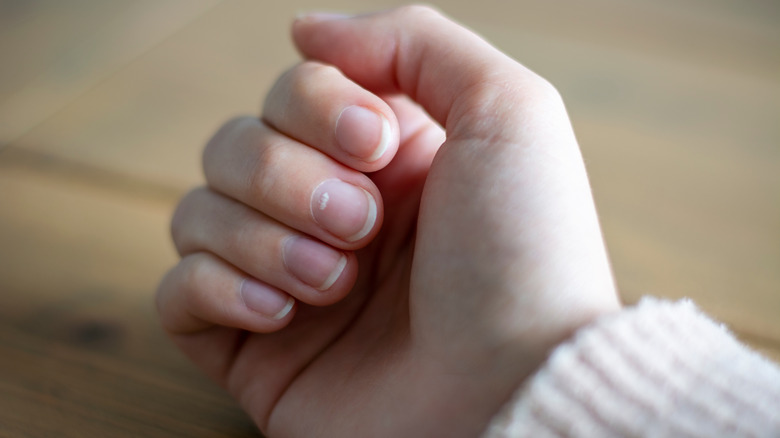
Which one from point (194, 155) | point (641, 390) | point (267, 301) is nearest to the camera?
point (641, 390)

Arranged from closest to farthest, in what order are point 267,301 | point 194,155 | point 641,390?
point 641,390, point 267,301, point 194,155

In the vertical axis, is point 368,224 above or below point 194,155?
above

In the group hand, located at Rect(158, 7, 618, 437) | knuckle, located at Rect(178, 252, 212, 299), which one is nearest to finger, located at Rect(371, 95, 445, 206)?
hand, located at Rect(158, 7, 618, 437)

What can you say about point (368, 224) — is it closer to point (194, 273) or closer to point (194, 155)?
point (194, 273)

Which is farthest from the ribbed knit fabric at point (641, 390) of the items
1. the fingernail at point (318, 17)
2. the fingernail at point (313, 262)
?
the fingernail at point (318, 17)

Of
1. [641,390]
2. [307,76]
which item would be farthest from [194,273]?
[641,390]

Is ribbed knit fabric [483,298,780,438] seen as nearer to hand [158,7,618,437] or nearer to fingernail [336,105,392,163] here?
hand [158,7,618,437]
